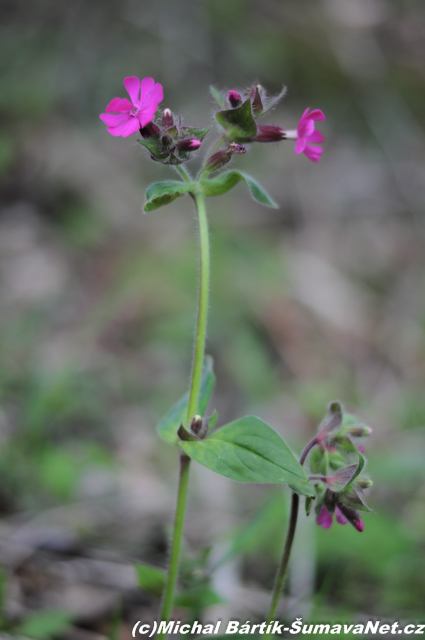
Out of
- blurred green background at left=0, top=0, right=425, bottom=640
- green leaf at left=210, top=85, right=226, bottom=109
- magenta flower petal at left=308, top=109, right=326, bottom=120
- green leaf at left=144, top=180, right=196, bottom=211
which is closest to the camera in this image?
green leaf at left=144, top=180, right=196, bottom=211

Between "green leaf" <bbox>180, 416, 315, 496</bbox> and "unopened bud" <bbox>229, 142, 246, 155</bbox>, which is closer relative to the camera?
"green leaf" <bbox>180, 416, 315, 496</bbox>

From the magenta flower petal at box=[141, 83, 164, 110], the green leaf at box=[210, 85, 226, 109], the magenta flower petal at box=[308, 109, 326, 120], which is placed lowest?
the magenta flower petal at box=[141, 83, 164, 110]

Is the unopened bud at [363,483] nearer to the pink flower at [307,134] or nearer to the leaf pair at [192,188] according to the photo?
the leaf pair at [192,188]

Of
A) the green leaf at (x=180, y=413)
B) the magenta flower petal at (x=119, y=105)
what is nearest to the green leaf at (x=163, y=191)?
the magenta flower petal at (x=119, y=105)

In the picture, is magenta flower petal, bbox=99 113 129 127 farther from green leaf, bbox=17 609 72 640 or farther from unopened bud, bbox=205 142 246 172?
green leaf, bbox=17 609 72 640

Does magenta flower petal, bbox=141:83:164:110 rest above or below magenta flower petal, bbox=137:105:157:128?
above

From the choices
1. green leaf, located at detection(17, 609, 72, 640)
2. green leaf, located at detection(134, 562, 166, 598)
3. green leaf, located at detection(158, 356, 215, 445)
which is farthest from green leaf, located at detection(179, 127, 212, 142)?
green leaf, located at detection(17, 609, 72, 640)

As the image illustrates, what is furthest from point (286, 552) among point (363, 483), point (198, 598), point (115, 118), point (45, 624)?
point (115, 118)
